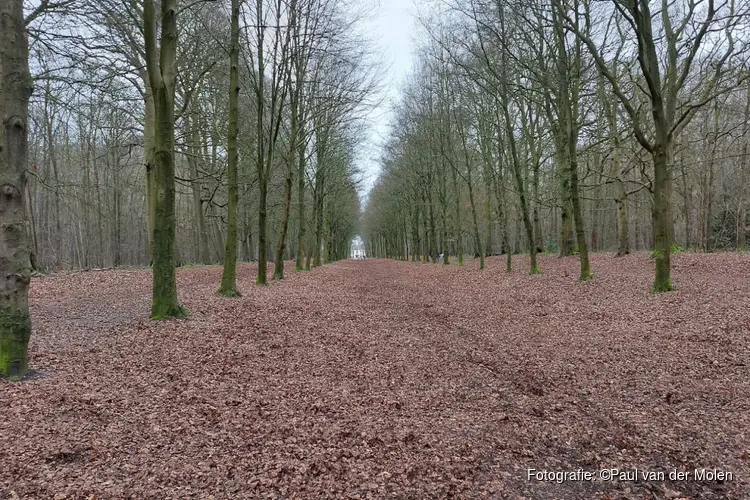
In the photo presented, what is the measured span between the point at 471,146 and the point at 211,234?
25828 mm

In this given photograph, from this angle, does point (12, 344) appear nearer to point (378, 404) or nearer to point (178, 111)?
point (378, 404)

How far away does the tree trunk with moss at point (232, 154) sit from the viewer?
10.7 m

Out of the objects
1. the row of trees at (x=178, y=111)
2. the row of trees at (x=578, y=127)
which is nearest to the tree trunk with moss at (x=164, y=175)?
the row of trees at (x=178, y=111)

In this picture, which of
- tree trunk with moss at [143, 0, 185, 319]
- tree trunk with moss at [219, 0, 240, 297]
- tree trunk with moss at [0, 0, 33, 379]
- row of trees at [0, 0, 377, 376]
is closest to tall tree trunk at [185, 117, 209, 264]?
row of trees at [0, 0, 377, 376]

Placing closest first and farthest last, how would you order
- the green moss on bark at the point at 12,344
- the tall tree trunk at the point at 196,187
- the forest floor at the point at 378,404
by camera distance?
the forest floor at the point at 378,404
the green moss on bark at the point at 12,344
the tall tree trunk at the point at 196,187

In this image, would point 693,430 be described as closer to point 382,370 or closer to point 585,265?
point 382,370

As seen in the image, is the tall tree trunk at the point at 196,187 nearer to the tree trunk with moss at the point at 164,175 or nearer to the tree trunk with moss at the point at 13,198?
the tree trunk with moss at the point at 164,175

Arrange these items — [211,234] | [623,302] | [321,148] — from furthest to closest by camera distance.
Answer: [211,234]
[321,148]
[623,302]

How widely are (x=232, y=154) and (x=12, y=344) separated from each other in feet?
23.8

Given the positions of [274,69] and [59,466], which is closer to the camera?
[59,466]

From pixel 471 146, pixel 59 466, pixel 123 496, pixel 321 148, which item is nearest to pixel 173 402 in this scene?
pixel 59 466

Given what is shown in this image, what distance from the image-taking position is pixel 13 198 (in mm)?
4566

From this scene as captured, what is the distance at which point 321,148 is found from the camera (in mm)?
22641

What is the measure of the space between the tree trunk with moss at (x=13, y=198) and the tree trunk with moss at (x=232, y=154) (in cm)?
606
